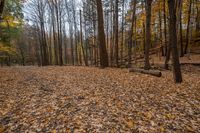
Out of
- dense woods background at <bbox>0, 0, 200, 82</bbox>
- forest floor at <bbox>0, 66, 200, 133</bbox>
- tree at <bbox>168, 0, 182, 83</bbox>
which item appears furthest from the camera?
dense woods background at <bbox>0, 0, 200, 82</bbox>

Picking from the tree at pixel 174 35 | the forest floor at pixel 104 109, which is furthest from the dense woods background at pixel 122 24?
the forest floor at pixel 104 109

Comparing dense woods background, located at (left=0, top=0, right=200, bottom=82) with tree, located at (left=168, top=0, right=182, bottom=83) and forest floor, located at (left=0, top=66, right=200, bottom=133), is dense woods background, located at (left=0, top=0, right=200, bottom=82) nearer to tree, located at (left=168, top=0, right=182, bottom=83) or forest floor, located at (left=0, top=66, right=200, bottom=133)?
tree, located at (left=168, top=0, right=182, bottom=83)

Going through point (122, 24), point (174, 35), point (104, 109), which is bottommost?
point (104, 109)

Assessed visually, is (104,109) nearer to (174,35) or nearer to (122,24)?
(174,35)

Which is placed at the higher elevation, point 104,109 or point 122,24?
point 122,24

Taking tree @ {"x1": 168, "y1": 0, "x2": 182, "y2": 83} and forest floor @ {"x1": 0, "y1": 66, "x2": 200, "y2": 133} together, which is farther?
tree @ {"x1": 168, "y1": 0, "x2": 182, "y2": 83}

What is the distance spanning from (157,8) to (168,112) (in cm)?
2062

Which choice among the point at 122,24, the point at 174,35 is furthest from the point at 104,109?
the point at 122,24

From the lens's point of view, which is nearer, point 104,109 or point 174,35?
point 104,109

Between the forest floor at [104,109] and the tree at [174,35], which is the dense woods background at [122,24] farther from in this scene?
the forest floor at [104,109]

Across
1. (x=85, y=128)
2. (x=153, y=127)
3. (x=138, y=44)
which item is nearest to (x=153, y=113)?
(x=153, y=127)

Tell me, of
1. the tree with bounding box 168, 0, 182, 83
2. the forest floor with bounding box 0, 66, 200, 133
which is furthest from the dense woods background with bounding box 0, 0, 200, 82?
the forest floor with bounding box 0, 66, 200, 133

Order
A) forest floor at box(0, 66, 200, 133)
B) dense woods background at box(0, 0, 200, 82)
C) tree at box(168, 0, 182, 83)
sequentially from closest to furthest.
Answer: forest floor at box(0, 66, 200, 133)
tree at box(168, 0, 182, 83)
dense woods background at box(0, 0, 200, 82)

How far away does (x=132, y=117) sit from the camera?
5031mm
